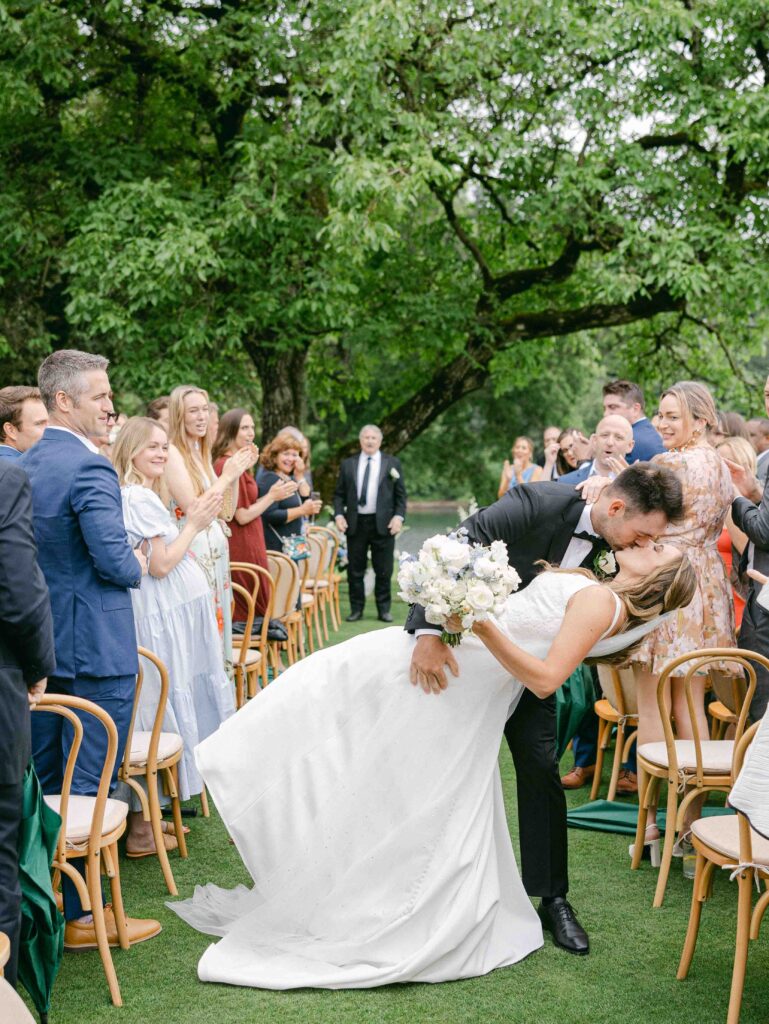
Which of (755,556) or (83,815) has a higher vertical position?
(755,556)

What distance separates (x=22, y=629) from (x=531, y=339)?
41.0ft

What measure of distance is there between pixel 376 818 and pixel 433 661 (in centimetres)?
58

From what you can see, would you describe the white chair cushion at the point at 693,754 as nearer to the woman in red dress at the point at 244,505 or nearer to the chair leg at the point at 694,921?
the chair leg at the point at 694,921

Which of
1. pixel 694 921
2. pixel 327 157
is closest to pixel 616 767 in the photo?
pixel 694 921

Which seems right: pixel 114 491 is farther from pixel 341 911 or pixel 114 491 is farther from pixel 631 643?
pixel 631 643

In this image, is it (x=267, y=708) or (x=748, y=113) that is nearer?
(x=267, y=708)

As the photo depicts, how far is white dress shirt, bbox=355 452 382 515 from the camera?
11578 mm

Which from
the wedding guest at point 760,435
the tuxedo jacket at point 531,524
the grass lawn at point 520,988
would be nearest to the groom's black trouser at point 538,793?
the grass lawn at point 520,988

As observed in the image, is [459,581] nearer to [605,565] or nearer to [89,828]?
[605,565]

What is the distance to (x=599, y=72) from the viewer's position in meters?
11.9

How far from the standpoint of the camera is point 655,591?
3.46 m

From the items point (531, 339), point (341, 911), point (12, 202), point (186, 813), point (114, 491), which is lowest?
point (186, 813)

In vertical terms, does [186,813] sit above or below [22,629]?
below

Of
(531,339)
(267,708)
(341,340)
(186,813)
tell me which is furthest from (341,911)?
(341,340)
